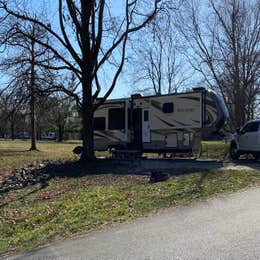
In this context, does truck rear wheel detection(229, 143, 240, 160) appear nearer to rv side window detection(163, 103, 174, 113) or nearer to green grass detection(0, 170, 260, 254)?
rv side window detection(163, 103, 174, 113)

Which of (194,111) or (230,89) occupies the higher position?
(230,89)

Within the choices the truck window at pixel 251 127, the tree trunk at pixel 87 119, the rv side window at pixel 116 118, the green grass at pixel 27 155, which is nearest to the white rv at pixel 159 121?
the rv side window at pixel 116 118

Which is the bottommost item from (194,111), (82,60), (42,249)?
(42,249)

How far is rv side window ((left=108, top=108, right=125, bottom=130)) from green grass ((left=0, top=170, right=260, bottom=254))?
772 centimetres

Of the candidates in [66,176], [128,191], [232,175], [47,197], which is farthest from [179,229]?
[66,176]

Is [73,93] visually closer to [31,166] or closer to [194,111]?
[31,166]

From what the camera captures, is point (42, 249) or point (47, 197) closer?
point (42, 249)

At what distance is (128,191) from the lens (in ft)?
41.6

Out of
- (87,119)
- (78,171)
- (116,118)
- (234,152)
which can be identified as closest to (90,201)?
(78,171)

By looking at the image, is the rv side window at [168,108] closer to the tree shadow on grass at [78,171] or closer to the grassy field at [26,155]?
the tree shadow on grass at [78,171]

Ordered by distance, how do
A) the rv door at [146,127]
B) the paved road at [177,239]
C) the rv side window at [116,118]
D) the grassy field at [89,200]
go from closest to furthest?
the paved road at [177,239]
the grassy field at [89,200]
the rv door at [146,127]
the rv side window at [116,118]

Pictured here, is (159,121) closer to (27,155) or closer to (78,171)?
(78,171)

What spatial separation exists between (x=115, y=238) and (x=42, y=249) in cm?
119

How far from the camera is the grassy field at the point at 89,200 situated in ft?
29.6
